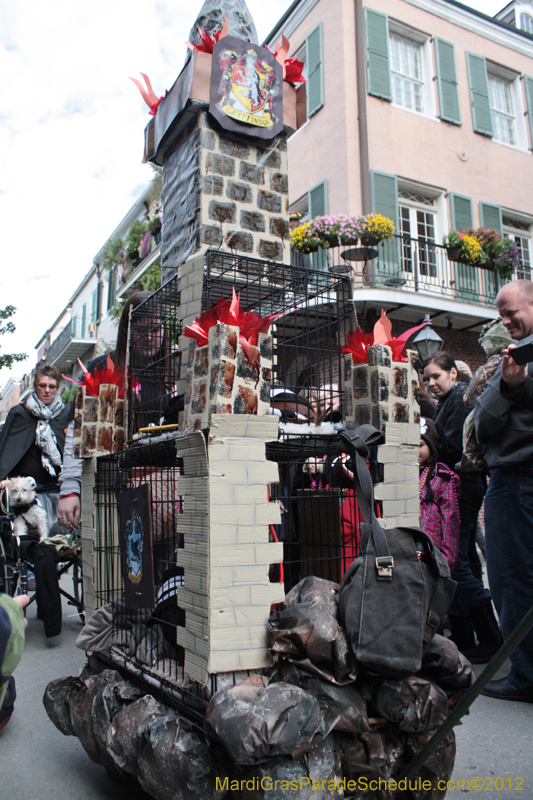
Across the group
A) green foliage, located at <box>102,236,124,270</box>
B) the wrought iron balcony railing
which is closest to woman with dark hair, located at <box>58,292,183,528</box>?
the wrought iron balcony railing

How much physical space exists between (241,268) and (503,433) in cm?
159

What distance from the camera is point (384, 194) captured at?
466 inches

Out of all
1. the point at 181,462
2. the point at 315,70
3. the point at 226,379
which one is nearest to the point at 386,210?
the point at 315,70

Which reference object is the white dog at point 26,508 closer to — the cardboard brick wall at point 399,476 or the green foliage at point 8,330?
the cardboard brick wall at point 399,476

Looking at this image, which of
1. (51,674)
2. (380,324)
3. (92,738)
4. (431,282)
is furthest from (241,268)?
(431,282)

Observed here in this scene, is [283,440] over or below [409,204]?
below

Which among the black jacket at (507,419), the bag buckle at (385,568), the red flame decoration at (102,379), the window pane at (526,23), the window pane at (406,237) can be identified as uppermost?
the window pane at (526,23)

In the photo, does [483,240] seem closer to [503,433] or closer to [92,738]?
[503,433]

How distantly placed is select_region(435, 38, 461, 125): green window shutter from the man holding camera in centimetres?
Answer: 1187

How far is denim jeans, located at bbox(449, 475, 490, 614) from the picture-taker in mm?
3809

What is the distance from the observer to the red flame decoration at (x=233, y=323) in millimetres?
2225

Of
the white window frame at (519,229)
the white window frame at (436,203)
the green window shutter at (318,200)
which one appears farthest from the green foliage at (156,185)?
the white window frame at (519,229)

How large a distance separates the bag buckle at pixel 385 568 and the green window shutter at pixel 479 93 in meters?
14.1

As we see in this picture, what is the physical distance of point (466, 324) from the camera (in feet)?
42.0
